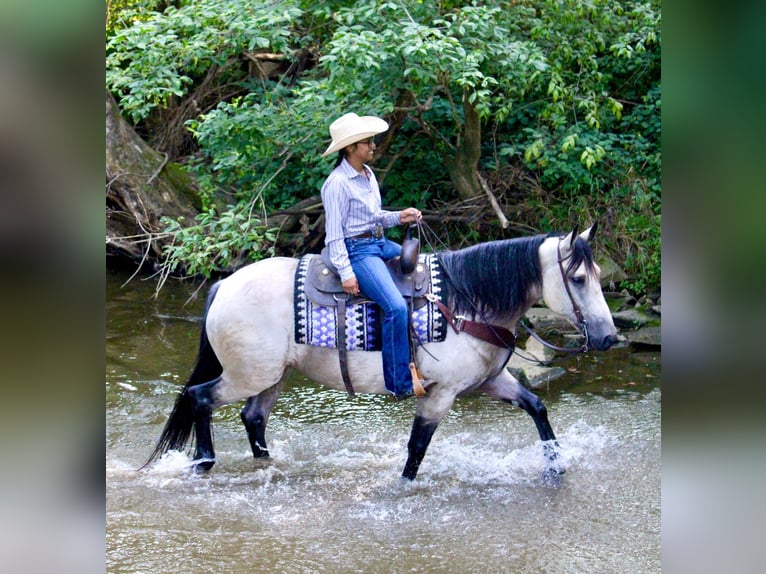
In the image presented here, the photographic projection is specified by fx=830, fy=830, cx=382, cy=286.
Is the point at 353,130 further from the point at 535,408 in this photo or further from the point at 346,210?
the point at 535,408

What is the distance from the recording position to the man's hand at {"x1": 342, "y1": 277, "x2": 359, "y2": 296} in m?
4.93

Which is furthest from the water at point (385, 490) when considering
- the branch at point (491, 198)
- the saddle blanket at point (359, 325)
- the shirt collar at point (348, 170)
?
the branch at point (491, 198)

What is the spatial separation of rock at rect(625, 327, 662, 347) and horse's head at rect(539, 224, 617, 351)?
3.59 metres

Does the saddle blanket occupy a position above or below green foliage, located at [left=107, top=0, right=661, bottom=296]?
below

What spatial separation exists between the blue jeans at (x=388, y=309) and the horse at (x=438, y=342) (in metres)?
0.14

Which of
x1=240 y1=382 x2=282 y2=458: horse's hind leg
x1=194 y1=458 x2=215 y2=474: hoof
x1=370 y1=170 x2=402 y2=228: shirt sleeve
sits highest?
x1=370 y1=170 x2=402 y2=228: shirt sleeve

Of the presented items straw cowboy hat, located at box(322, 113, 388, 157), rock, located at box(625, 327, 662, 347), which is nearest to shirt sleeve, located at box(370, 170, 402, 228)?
straw cowboy hat, located at box(322, 113, 388, 157)

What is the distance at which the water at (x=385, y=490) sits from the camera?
4301mm

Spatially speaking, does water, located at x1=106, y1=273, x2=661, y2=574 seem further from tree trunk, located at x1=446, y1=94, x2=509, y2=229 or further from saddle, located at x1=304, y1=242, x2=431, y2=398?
tree trunk, located at x1=446, y1=94, x2=509, y2=229
